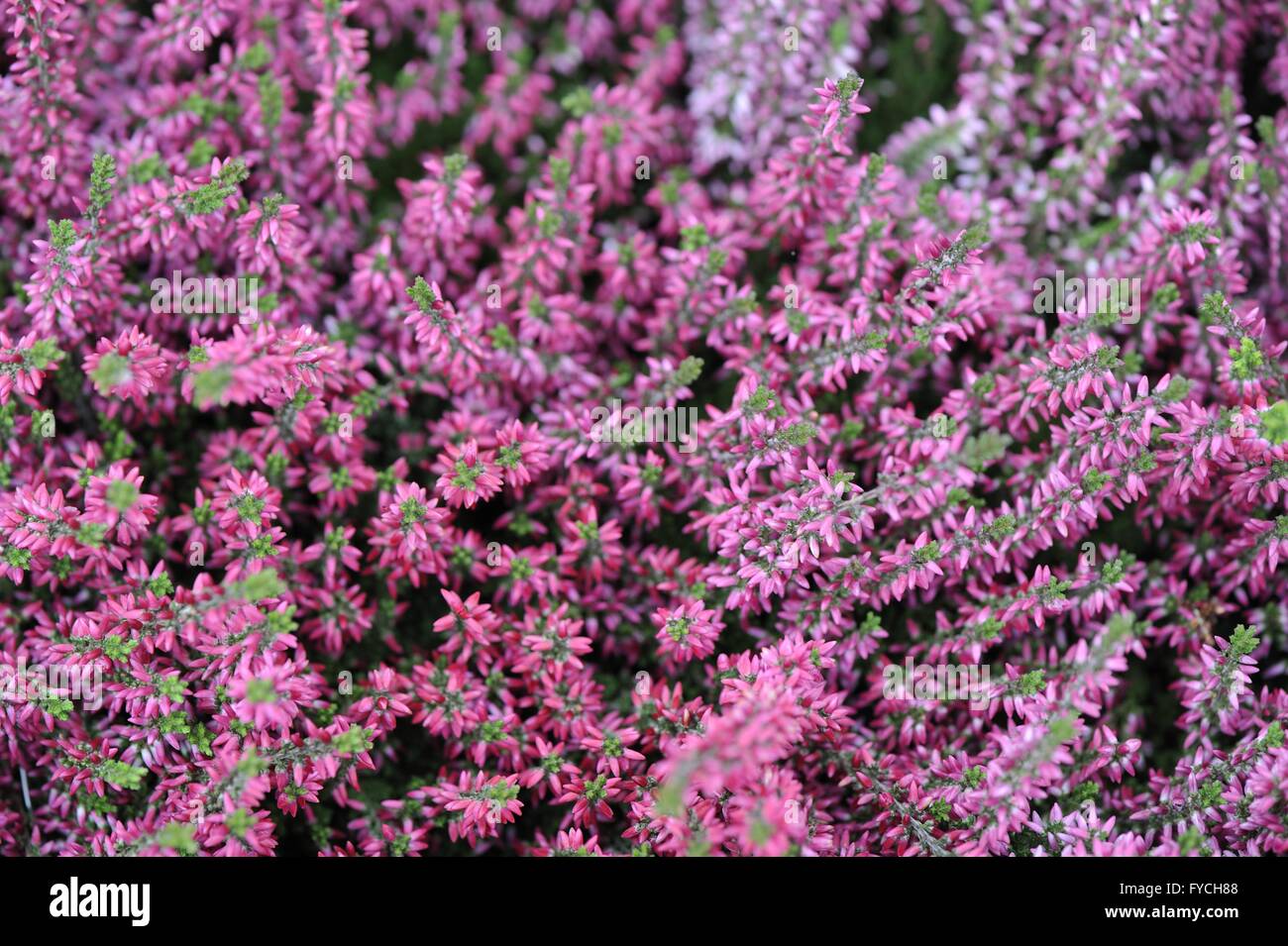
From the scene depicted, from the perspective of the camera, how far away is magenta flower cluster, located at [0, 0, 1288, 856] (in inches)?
105

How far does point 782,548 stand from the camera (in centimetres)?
269

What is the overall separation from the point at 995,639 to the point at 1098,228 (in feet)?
4.89

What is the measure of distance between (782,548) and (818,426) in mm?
405

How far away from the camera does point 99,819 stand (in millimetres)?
2719

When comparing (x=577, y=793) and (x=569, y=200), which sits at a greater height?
(x=569, y=200)

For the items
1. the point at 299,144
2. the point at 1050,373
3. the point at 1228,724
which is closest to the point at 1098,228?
the point at 1050,373

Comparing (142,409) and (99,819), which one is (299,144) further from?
(99,819)

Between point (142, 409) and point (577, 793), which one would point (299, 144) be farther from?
point (577, 793)

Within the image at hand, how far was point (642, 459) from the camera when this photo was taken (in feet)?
10.3

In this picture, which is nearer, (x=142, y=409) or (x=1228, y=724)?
(x=1228, y=724)

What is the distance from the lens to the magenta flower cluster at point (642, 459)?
2.66m

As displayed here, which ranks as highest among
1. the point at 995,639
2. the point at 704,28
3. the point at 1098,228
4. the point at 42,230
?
the point at 704,28
